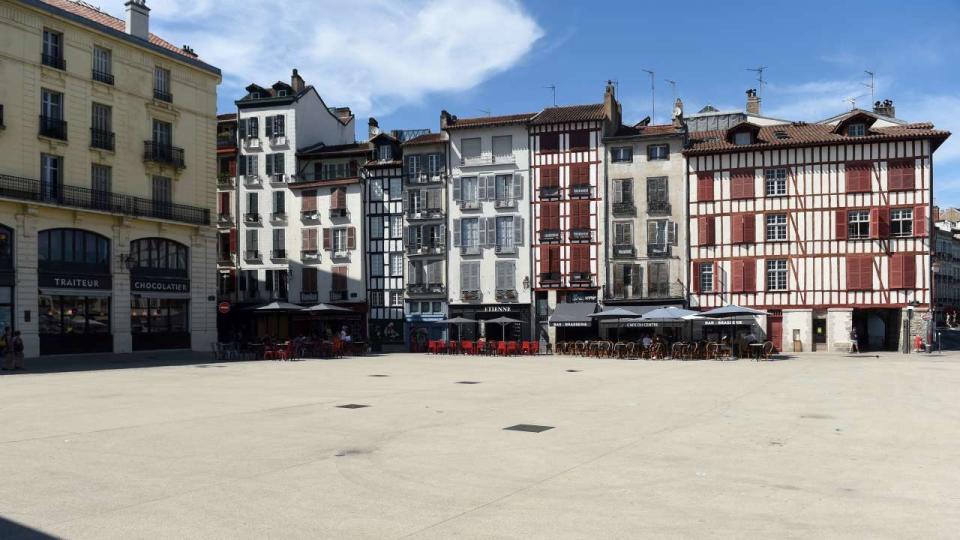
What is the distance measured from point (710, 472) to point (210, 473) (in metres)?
5.71

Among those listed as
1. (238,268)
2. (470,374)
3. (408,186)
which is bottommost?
(470,374)

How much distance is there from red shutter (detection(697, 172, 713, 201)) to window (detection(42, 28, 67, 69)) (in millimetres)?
32846

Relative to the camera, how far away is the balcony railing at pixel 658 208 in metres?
45.8

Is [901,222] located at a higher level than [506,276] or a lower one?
higher

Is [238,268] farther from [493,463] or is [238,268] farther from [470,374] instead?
[493,463]

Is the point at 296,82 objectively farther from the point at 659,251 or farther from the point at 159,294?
the point at 659,251

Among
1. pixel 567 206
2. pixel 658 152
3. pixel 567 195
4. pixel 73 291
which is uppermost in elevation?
pixel 658 152

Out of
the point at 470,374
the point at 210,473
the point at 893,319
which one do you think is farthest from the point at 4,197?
the point at 893,319

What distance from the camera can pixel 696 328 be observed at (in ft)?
146

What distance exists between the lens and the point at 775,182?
4378 centimetres

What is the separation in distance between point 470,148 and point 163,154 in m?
18.8

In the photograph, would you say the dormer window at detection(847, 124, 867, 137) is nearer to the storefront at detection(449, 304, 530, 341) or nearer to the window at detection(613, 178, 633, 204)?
the window at detection(613, 178, 633, 204)

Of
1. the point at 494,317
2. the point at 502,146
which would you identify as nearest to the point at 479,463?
the point at 494,317

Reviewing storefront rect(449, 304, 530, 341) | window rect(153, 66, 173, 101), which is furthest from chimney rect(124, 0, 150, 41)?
storefront rect(449, 304, 530, 341)
